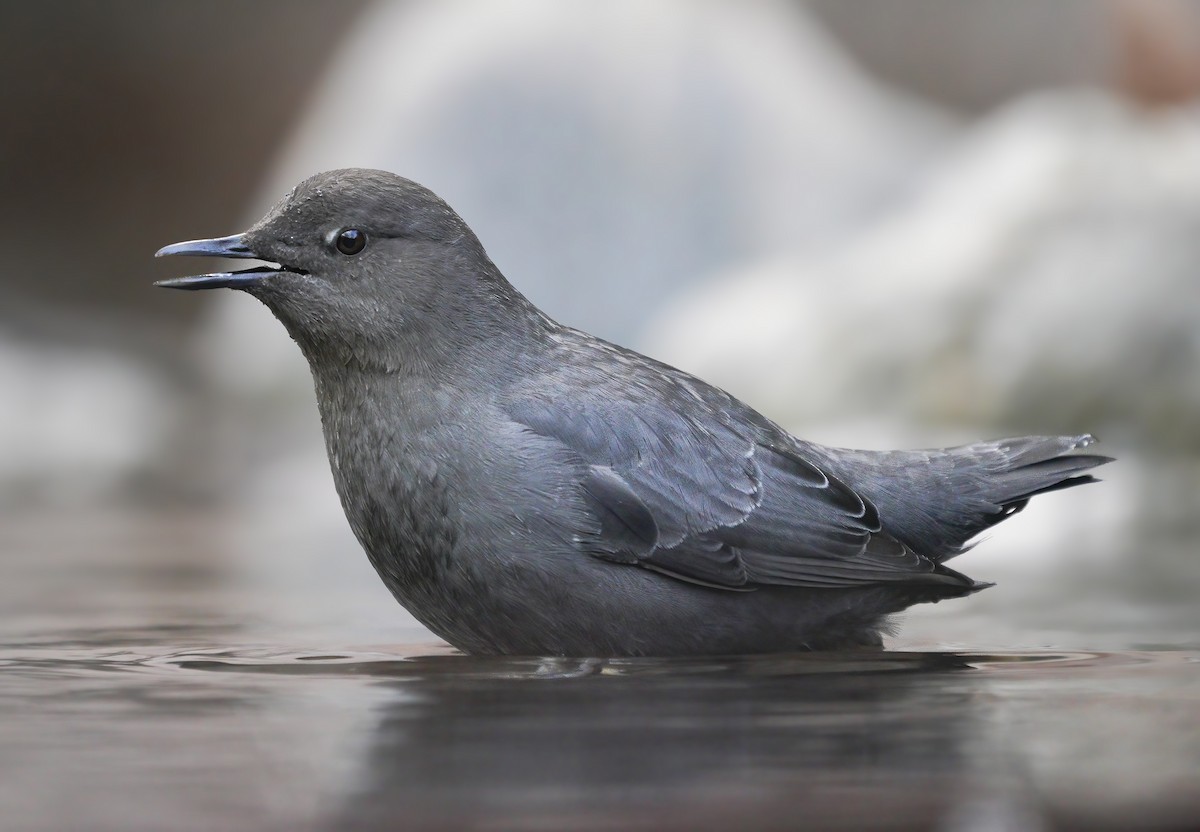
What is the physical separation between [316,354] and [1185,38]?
8.26m

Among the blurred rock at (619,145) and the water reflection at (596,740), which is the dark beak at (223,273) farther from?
the blurred rock at (619,145)

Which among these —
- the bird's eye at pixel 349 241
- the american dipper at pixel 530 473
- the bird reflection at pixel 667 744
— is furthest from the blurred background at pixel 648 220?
the bird reflection at pixel 667 744

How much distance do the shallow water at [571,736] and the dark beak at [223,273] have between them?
855 mm

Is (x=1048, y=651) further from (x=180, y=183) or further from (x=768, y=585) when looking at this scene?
(x=180, y=183)

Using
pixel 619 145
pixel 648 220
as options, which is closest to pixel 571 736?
pixel 648 220

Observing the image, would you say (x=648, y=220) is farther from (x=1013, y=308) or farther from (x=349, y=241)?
(x=349, y=241)

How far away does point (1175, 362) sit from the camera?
25.2 feet

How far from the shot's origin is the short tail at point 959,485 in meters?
3.87

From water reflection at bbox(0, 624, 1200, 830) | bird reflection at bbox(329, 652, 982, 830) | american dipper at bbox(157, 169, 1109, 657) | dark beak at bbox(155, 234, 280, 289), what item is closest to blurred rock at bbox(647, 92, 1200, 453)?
american dipper at bbox(157, 169, 1109, 657)

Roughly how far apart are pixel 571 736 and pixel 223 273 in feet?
5.05

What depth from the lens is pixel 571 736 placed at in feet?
8.05

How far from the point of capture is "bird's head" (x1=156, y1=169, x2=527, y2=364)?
3469 millimetres

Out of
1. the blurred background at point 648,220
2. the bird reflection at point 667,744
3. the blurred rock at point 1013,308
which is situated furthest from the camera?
the blurred rock at point 1013,308

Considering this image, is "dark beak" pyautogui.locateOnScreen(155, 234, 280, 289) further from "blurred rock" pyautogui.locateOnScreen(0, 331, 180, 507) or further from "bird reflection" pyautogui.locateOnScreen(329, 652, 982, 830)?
"blurred rock" pyautogui.locateOnScreen(0, 331, 180, 507)
